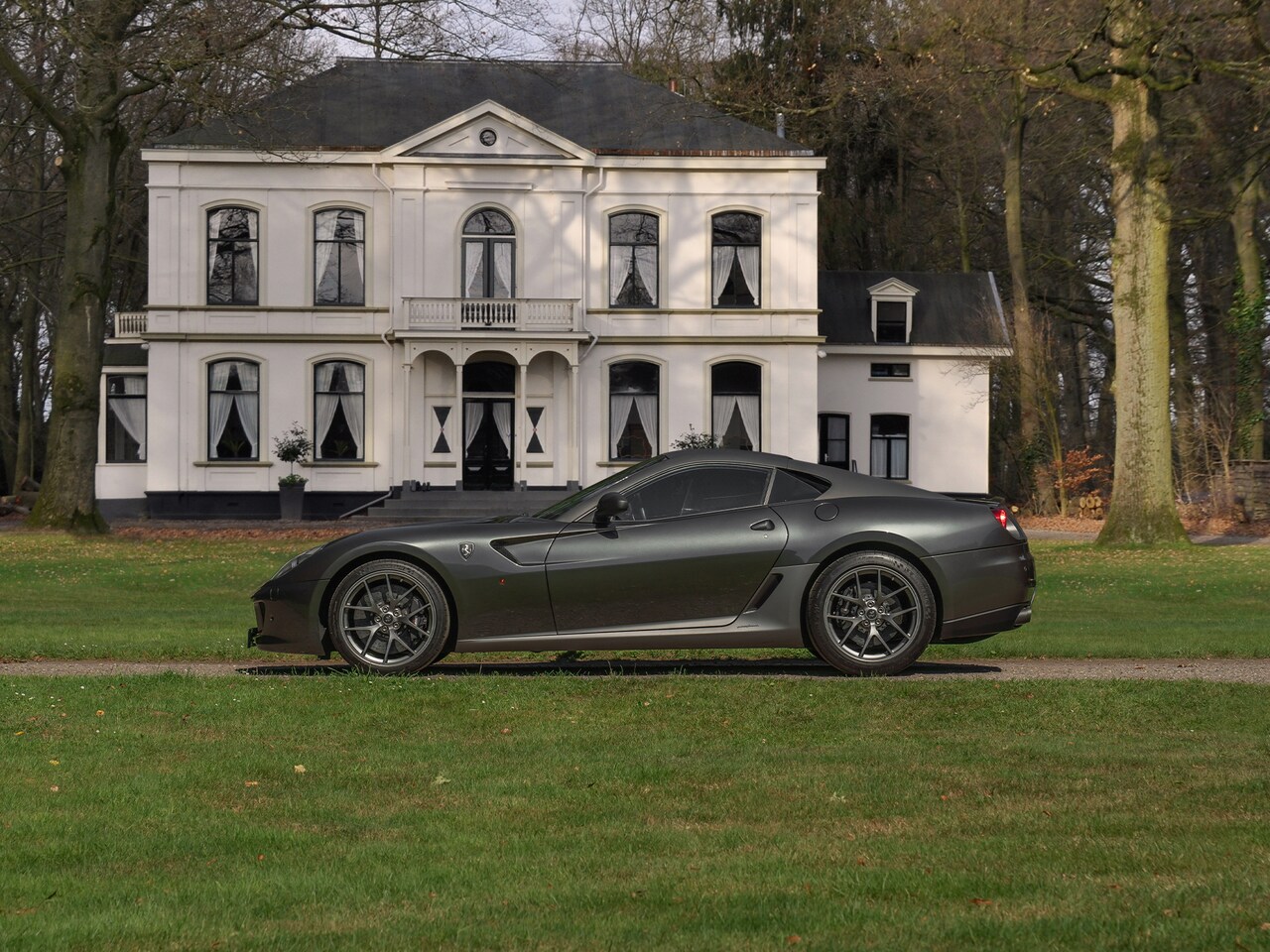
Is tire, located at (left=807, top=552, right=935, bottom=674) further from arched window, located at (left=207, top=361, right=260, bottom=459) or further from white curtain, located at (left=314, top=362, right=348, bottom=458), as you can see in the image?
arched window, located at (left=207, top=361, right=260, bottom=459)

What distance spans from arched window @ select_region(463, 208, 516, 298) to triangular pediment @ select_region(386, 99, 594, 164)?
1444 mm

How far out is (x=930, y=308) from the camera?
1622 inches

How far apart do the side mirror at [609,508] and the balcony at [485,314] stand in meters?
27.3

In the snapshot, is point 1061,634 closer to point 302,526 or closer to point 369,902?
point 369,902

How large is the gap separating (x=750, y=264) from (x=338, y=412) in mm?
10499

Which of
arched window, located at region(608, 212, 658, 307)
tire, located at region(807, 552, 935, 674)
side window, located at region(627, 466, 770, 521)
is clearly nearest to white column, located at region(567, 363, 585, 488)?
arched window, located at region(608, 212, 658, 307)

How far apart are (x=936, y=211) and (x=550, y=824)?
45.6 meters

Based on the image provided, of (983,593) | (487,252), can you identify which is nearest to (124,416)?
(487,252)

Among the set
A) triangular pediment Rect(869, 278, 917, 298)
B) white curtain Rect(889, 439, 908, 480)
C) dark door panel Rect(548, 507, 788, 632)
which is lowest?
dark door panel Rect(548, 507, 788, 632)

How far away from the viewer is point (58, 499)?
92.5ft

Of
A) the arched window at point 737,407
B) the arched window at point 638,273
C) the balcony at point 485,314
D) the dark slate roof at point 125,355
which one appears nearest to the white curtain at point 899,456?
the arched window at point 737,407

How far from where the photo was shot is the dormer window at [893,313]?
4038 cm

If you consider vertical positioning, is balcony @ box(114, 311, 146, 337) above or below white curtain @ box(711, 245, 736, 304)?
below

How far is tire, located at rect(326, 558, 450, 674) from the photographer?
30.9 feet
